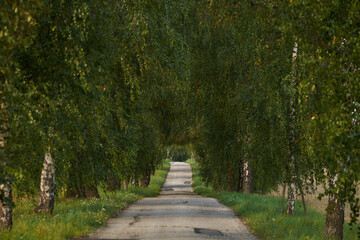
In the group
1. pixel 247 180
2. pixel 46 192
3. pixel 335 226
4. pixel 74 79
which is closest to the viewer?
pixel 74 79

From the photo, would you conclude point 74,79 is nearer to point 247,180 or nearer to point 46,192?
point 46,192

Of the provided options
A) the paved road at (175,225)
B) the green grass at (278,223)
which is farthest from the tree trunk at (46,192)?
the green grass at (278,223)

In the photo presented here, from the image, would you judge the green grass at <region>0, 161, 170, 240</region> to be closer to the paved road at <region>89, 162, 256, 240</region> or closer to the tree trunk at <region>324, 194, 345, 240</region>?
the paved road at <region>89, 162, 256, 240</region>

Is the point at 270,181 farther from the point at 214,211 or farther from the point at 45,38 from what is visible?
the point at 45,38

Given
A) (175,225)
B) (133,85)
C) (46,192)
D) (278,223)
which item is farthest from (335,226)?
(46,192)

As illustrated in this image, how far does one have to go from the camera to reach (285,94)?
15.2m

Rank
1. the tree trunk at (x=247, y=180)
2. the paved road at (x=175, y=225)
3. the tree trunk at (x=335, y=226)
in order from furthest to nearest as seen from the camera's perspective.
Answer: the tree trunk at (x=247, y=180) → the paved road at (x=175, y=225) → the tree trunk at (x=335, y=226)

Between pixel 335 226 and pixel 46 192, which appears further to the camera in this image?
pixel 46 192

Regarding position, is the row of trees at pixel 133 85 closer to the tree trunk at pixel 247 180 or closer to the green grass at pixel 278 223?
the green grass at pixel 278 223

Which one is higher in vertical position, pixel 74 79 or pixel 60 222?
pixel 74 79

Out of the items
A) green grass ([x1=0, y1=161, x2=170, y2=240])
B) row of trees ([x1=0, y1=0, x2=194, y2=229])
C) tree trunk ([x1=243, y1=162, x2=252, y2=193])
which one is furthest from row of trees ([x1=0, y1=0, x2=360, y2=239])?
tree trunk ([x1=243, y1=162, x2=252, y2=193])

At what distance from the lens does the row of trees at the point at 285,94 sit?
7.52 metres

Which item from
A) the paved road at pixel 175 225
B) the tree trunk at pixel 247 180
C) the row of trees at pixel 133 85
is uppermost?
the row of trees at pixel 133 85

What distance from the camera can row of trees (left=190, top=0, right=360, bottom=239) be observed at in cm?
752
